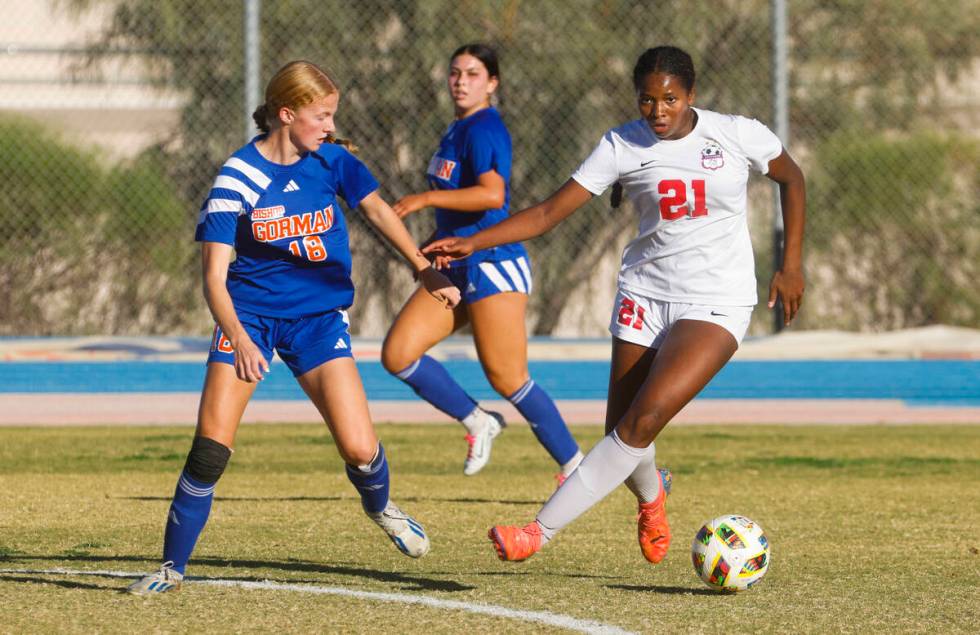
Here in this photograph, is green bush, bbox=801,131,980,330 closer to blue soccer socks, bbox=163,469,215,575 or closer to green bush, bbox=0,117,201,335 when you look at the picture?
green bush, bbox=0,117,201,335

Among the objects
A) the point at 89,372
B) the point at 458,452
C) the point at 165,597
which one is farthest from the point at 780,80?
the point at 165,597

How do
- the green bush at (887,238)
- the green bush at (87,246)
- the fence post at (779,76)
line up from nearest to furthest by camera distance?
the fence post at (779,76) → the green bush at (87,246) → the green bush at (887,238)

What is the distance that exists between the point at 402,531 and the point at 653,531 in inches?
37.1

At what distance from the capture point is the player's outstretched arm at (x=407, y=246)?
6.18 metres

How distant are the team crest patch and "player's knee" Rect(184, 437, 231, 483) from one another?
2.01m

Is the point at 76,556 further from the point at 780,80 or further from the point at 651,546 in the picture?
the point at 780,80

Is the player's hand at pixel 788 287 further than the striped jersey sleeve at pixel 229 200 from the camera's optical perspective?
Yes

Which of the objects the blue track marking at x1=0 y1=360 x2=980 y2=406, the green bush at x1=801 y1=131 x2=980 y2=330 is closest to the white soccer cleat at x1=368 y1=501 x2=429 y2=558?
the blue track marking at x1=0 y1=360 x2=980 y2=406

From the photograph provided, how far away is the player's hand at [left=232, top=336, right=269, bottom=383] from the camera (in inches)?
219

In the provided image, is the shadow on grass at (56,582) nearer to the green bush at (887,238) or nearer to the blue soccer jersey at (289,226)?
the blue soccer jersey at (289,226)

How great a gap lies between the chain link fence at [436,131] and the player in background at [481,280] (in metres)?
6.07

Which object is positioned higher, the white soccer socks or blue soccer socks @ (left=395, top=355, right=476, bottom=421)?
the white soccer socks

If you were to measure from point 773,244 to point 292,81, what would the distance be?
9.53m

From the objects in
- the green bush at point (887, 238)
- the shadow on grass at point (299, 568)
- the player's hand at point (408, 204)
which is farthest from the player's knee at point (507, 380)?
the green bush at point (887, 238)
